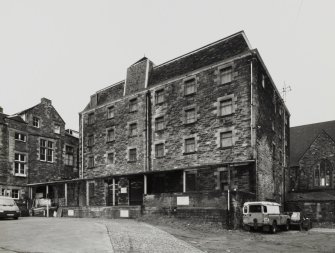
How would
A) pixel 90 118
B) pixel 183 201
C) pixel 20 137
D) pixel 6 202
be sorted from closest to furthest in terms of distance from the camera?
pixel 183 201
pixel 6 202
pixel 20 137
pixel 90 118

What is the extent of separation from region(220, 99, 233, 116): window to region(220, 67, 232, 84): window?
1.55 metres

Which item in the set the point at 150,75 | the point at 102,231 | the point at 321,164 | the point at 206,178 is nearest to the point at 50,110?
the point at 150,75

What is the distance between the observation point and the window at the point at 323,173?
40.0m

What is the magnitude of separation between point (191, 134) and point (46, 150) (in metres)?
18.8

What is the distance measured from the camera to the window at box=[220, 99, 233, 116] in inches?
1085

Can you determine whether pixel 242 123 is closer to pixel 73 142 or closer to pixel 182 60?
pixel 182 60

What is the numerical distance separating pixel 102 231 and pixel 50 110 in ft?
93.6

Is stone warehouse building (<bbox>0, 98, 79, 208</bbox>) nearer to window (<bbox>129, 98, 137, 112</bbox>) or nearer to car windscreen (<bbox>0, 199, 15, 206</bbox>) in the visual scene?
car windscreen (<bbox>0, 199, 15, 206</bbox>)

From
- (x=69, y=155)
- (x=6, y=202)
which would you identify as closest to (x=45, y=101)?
(x=69, y=155)

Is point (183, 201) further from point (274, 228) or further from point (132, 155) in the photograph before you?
point (132, 155)

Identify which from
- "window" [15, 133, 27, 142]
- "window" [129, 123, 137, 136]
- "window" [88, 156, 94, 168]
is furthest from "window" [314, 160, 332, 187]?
"window" [15, 133, 27, 142]

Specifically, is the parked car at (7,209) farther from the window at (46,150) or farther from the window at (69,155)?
the window at (69,155)

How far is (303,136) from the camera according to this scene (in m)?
48.7

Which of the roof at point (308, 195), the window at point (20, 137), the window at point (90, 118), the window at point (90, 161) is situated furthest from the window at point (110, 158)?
the roof at point (308, 195)
